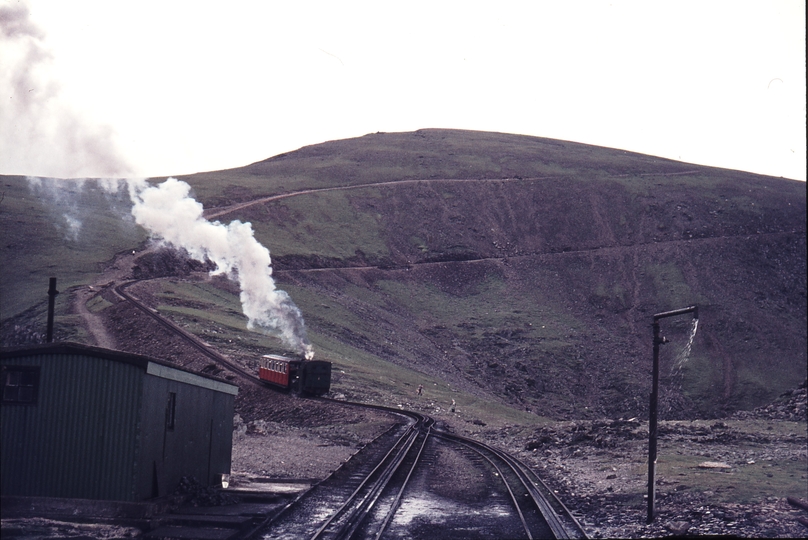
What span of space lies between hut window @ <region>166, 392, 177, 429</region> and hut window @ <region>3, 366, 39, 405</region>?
2966mm

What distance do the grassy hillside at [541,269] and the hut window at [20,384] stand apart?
1659 inches

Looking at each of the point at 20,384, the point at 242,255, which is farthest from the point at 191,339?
the point at 20,384

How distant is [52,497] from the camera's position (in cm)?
1684

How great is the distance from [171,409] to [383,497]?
617 cm

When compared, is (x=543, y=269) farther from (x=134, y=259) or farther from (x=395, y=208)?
(x=134, y=259)

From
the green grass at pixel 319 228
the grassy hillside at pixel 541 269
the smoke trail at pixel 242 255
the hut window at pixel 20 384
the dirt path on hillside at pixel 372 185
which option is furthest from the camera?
the dirt path on hillside at pixel 372 185

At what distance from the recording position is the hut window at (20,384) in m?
17.2

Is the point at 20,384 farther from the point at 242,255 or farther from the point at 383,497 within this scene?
the point at 242,255

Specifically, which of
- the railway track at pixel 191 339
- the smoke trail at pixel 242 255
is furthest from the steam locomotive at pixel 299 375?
the smoke trail at pixel 242 255

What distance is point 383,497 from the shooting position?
2097cm

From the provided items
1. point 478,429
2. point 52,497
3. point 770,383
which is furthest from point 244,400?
point 770,383

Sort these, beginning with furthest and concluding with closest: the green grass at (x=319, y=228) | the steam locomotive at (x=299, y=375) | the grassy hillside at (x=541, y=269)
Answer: the green grass at (x=319, y=228)
the grassy hillside at (x=541, y=269)
the steam locomotive at (x=299, y=375)

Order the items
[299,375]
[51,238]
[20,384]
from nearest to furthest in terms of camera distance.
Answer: [20,384]
[299,375]
[51,238]

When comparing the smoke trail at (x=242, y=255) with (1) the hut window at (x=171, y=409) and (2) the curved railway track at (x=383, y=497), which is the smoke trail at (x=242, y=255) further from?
(1) the hut window at (x=171, y=409)
